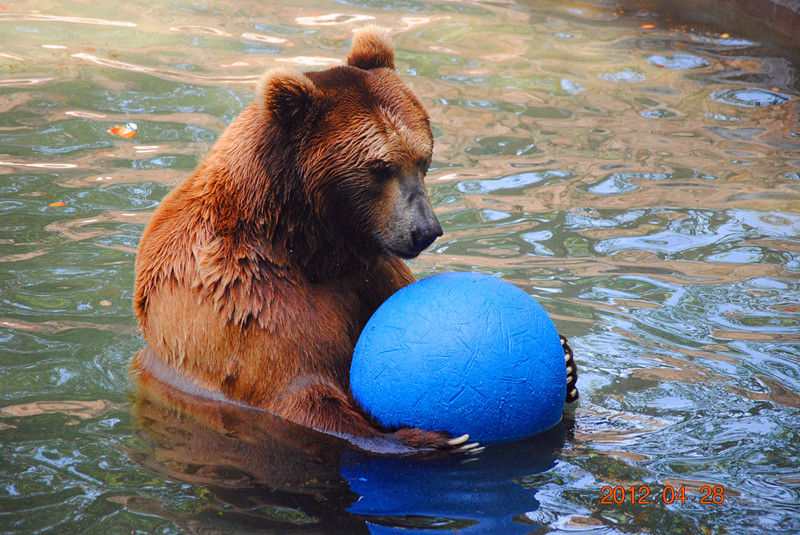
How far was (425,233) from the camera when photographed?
4.47 m

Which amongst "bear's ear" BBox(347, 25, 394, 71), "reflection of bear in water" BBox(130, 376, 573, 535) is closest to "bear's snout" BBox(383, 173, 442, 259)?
"bear's ear" BBox(347, 25, 394, 71)

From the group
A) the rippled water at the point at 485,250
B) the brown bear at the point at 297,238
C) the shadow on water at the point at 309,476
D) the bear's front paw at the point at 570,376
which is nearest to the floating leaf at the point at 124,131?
the rippled water at the point at 485,250

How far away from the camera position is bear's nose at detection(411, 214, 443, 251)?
447cm

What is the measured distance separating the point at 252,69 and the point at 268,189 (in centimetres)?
738

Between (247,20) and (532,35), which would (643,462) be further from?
(247,20)

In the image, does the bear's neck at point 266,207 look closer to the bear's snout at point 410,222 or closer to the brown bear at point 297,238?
the brown bear at point 297,238

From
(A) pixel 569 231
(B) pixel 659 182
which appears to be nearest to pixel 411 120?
(A) pixel 569 231

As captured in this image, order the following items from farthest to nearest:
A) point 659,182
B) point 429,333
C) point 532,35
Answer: point 532,35 < point 659,182 < point 429,333

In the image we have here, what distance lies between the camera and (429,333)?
172 inches
